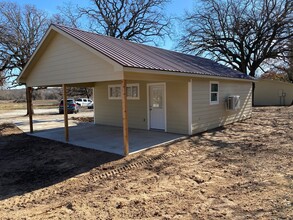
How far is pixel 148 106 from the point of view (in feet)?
33.9

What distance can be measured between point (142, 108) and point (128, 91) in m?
1.28

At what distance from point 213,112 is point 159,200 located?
24.6 feet

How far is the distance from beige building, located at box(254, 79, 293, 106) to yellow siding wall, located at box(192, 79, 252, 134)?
15.8m

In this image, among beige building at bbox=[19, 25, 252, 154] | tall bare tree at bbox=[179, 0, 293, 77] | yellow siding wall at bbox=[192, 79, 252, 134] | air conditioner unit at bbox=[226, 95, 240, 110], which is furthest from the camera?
tall bare tree at bbox=[179, 0, 293, 77]

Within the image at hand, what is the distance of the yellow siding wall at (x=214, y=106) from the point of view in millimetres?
9328

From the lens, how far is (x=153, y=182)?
15.0 ft

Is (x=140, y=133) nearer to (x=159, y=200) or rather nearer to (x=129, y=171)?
(x=129, y=171)

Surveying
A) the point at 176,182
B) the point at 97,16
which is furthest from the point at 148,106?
the point at 97,16

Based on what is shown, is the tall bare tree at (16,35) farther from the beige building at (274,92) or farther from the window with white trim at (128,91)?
the beige building at (274,92)

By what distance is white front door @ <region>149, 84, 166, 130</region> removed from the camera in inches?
390

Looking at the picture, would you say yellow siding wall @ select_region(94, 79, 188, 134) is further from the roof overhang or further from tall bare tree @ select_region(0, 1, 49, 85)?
tall bare tree @ select_region(0, 1, 49, 85)

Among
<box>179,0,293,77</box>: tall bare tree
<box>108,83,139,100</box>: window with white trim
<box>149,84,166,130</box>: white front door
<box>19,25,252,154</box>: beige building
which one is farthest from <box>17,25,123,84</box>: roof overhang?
<box>179,0,293,77</box>: tall bare tree

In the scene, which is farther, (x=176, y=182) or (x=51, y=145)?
(x=51, y=145)

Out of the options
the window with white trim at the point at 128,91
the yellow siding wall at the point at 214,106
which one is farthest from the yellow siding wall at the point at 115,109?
the yellow siding wall at the point at 214,106
